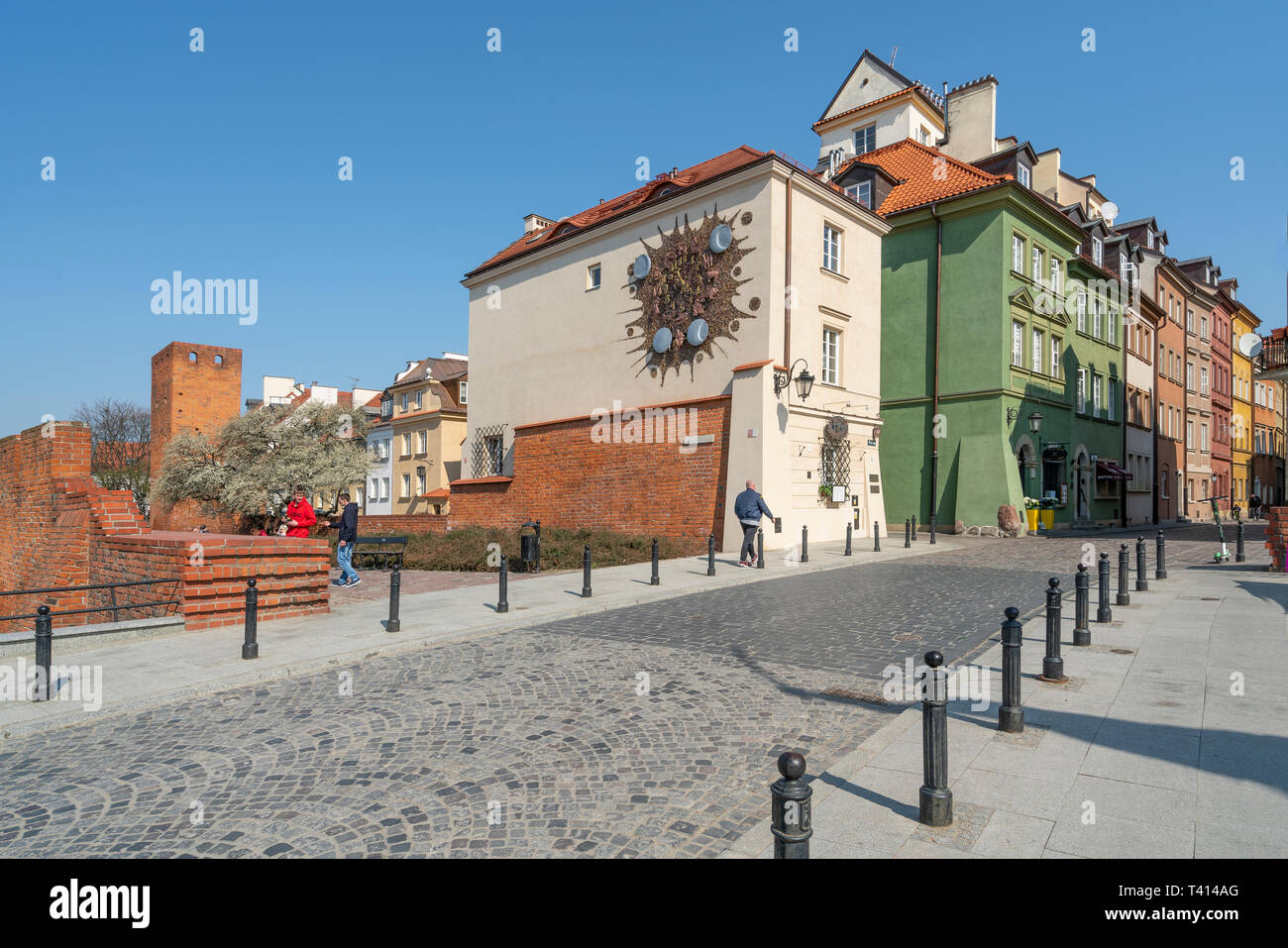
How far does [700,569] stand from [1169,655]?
9.37 meters

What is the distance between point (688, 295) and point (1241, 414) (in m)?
53.1

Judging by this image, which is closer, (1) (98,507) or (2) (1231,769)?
(2) (1231,769)

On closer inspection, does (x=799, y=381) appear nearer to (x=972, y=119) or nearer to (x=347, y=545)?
(x=347, y=545)

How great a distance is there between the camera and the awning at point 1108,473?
3212cm

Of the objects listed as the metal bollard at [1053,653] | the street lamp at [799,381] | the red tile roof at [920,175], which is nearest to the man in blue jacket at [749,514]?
the street lamp at [799,381]

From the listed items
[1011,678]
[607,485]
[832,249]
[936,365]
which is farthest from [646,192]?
[1011,678]

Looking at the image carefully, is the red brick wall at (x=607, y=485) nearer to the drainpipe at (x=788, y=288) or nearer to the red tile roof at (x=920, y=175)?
the drainpipe at (x=788, y=288)

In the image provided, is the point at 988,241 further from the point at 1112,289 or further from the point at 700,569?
the point at 700,569

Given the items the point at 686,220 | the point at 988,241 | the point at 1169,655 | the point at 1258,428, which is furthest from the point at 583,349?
the point at 1258,428

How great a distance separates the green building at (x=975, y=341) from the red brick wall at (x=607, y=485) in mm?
10783

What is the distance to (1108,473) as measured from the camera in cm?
3212

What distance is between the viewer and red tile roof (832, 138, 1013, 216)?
1027 inches

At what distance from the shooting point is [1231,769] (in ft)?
13.6

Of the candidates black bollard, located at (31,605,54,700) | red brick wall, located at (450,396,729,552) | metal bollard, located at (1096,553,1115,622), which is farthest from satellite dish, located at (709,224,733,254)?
black bollard, located at (31,605,54,700)
